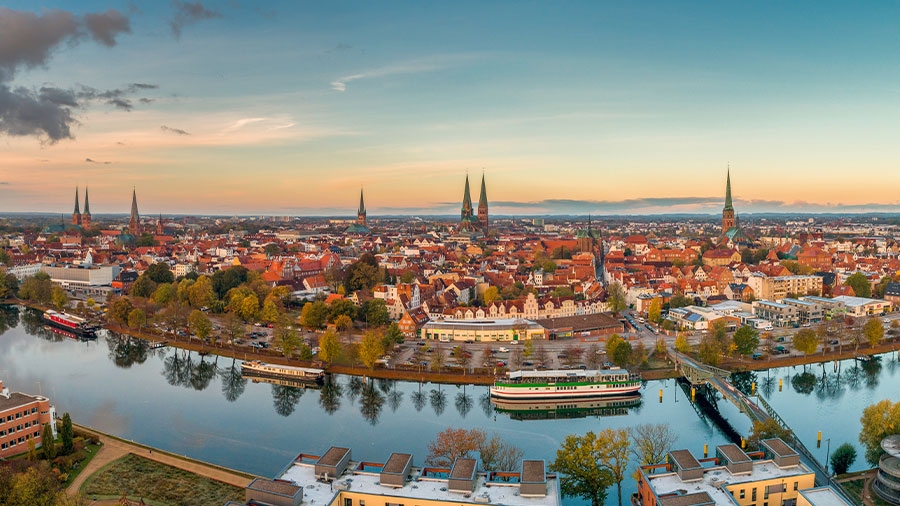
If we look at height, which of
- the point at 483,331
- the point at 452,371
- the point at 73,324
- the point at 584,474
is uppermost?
the point at 483,331

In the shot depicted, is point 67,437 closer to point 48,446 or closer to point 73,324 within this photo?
point 48,446

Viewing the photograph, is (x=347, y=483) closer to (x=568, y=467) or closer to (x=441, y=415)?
(x=568, y=467)

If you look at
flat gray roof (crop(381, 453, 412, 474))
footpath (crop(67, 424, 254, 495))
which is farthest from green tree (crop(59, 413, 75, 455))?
flat gray roof (crop(381, 453, 412, 474))

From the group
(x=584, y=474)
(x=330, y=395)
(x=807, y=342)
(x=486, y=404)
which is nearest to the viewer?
(x=584, y=474)

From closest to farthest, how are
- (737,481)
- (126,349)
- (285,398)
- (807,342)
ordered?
(737,481)
(285,398)
(807,342)
(126,349)

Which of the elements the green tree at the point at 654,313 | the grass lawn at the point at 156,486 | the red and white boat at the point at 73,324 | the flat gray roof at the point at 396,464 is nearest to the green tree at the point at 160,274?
the red and white boat at the point at 73,324

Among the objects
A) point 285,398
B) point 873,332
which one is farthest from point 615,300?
point 285,398

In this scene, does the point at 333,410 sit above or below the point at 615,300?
below
